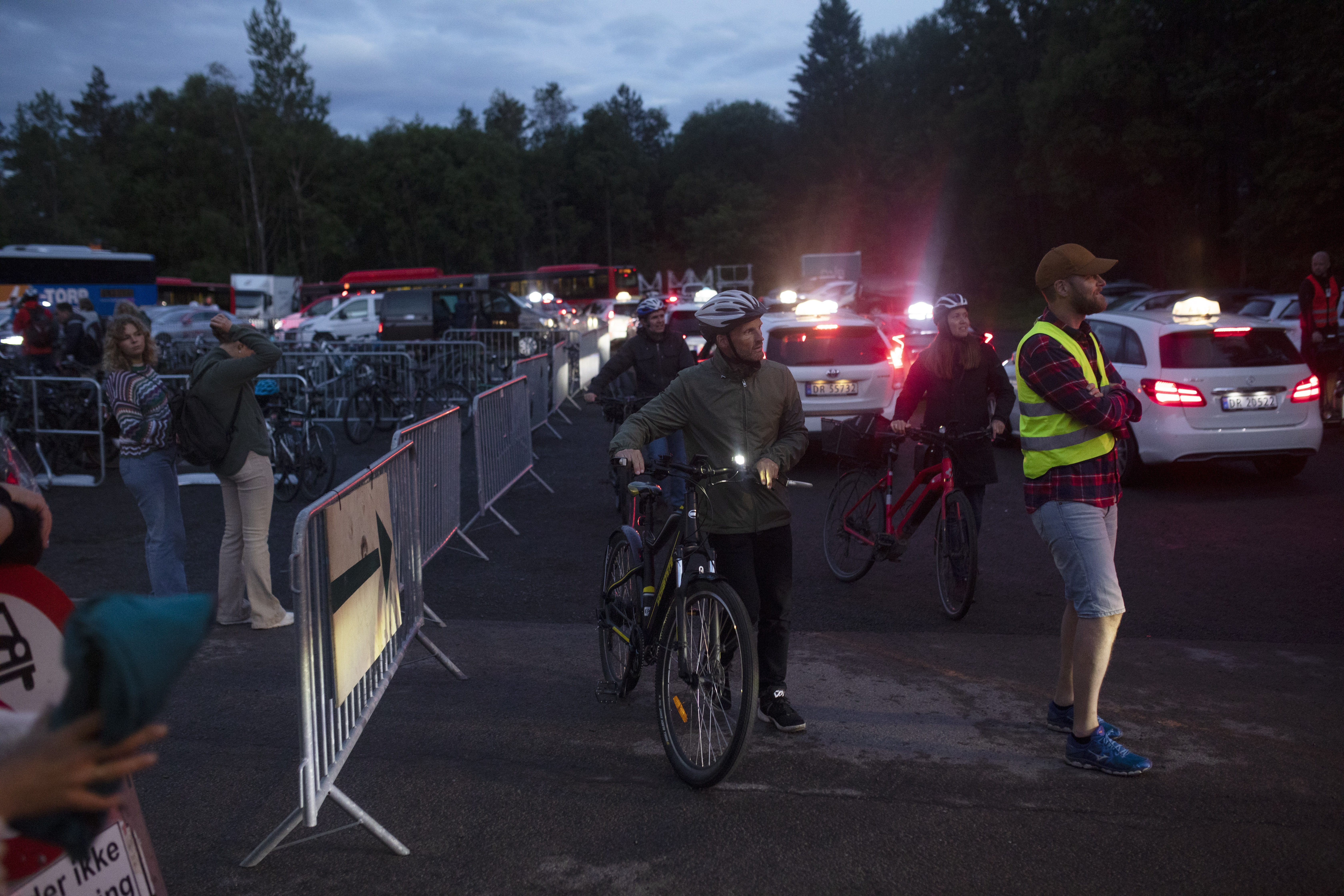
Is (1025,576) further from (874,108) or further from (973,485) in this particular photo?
(874,108)

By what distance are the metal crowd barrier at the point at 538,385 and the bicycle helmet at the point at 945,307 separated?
694cm

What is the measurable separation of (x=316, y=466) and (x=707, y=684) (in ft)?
26.5

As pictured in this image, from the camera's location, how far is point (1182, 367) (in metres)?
10.4

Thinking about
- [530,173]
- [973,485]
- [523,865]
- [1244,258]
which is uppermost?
[530,173]

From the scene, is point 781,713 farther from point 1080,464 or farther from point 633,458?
point 1080,464

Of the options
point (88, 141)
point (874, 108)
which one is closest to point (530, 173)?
point (874, 108)

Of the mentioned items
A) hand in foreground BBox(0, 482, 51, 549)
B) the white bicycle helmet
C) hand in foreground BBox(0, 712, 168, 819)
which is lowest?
hand in foreground BBox(0, 712, 168, 819)

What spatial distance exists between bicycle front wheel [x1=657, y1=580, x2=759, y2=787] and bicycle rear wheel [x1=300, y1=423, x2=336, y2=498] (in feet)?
24.7

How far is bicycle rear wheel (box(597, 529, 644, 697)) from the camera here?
5016 millimetres

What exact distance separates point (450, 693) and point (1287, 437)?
831 cm

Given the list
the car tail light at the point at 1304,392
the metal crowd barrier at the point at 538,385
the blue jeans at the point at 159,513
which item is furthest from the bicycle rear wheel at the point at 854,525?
the metal crowd barrier at the point at 538,385

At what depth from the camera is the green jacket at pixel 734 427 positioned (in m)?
4.67

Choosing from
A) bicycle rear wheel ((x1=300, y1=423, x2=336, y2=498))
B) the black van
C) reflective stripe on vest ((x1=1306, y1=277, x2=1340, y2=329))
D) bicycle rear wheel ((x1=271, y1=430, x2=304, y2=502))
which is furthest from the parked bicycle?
reflective stripe on vest ((x1=1306, y1=277, x2=1340, y2=329))

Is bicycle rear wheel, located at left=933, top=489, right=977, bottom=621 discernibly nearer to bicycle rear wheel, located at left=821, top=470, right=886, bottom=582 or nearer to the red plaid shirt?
bicycle rear wheel, located at left=821, top=470, right=886, bottom=582
